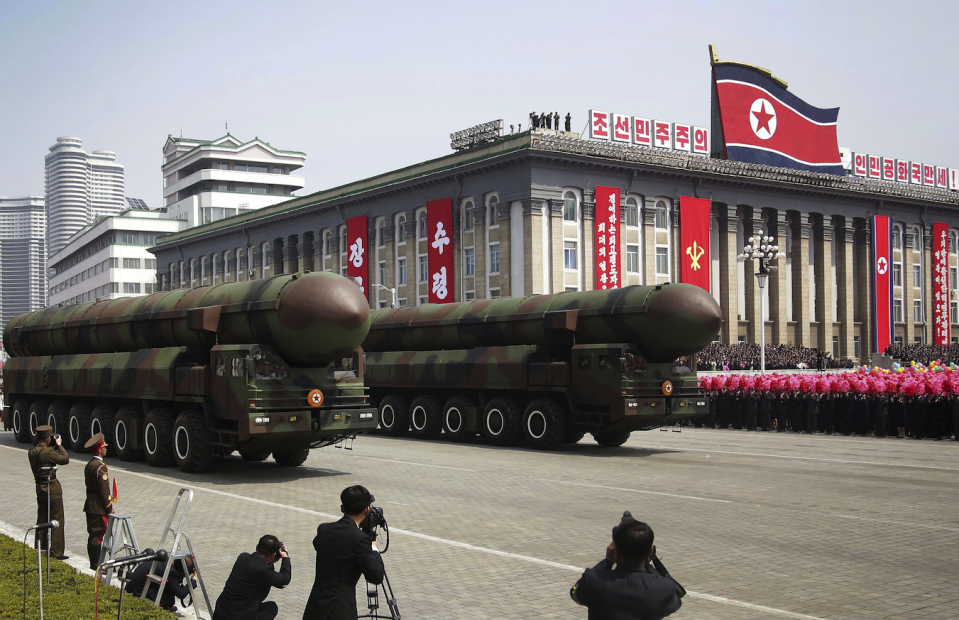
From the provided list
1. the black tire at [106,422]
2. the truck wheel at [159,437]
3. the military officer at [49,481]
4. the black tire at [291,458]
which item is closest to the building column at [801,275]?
the black tire at [291,458]

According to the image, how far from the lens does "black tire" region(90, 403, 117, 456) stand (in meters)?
20.9

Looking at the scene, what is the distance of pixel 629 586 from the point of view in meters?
4.71

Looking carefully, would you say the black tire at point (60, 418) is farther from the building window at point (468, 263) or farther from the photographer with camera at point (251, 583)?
the building window at point (468, 263)

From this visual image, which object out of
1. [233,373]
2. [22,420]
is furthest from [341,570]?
[22,420]

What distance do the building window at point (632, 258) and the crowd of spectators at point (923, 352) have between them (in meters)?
20.3

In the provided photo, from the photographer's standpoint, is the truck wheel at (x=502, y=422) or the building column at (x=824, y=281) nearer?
the truck wheel at (x=502, y=422)

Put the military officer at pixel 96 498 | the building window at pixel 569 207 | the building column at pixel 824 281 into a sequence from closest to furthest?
the military officer at pixel 96 498, the building window at pixel 569 207, the building column at pixel 824 281

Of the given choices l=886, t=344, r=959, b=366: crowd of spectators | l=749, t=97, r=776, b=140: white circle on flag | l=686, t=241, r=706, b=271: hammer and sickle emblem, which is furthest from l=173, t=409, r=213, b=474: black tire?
l=886, t=344, r=959, b=366: crowd of spectators

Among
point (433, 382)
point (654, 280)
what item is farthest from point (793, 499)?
point (654, 280)

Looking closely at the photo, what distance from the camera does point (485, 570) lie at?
9.67 metres

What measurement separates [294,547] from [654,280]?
50194 mm

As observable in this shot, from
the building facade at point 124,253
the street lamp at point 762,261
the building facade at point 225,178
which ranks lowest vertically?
the street lamp at point 762,261

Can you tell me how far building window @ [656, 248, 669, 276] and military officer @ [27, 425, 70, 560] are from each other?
51571mm

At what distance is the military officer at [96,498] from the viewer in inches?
377
